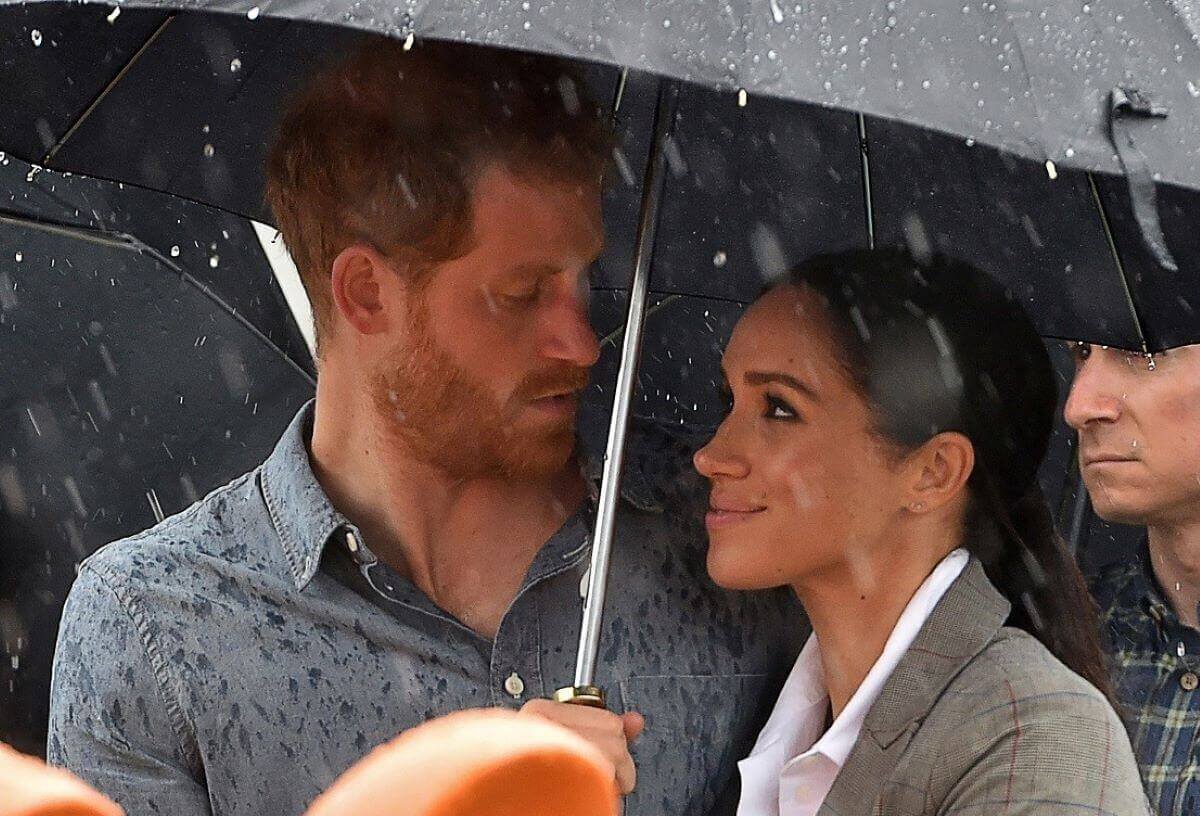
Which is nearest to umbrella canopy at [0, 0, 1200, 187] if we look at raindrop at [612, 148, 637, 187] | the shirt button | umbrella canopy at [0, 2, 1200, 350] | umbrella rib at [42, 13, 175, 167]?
umbrella canopy at [0, 2, 1200, 350]

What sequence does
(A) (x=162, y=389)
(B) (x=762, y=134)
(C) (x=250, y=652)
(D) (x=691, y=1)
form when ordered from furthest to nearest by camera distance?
(A) (x=162, y=389), (B) (x=762, y=134), (C) (x=250, y=652), (D) (x=691, y=1)

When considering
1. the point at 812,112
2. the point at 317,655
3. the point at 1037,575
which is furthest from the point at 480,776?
the point at 812,112

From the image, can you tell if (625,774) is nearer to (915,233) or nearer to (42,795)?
(915,233)

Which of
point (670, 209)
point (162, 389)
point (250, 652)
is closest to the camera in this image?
point (250, 652)

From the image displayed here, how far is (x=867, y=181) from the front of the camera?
3.49 m

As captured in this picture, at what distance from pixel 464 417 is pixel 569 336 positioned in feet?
0.70

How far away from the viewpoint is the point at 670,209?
12.1 ft

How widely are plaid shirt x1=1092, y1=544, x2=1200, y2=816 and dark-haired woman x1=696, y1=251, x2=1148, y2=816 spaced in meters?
0.60

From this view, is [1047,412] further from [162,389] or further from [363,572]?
[162,389]

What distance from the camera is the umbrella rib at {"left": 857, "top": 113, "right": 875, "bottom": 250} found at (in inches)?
135

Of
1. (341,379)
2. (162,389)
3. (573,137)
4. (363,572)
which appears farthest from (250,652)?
(162,389)

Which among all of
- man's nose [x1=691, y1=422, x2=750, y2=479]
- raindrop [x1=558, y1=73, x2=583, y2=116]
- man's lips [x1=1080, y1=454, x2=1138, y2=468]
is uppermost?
raindrop [x1=558, y1=73, x2=583, y2=116]

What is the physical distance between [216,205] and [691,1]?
180cm

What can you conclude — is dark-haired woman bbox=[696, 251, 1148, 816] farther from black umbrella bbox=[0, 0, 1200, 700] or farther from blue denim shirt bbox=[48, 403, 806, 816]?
black umbrella bbox=[0, 0, 1200, 700]
